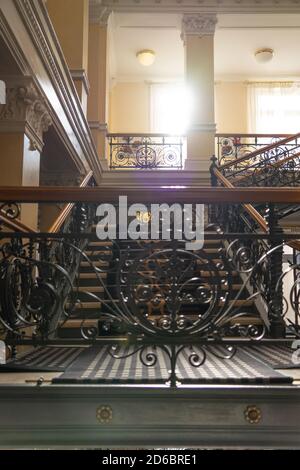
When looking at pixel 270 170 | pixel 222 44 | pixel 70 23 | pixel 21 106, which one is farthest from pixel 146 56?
pixel 21 106

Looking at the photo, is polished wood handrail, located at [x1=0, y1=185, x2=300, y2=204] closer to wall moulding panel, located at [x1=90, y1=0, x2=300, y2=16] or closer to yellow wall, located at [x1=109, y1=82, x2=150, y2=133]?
wall moulding panel, located at [x1=90, y1=0, x2=300, y2=16]

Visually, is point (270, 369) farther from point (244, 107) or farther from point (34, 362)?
point (244, 107)

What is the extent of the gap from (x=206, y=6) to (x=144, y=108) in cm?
419

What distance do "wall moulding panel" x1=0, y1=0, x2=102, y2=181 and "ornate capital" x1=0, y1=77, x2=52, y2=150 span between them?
135 mm

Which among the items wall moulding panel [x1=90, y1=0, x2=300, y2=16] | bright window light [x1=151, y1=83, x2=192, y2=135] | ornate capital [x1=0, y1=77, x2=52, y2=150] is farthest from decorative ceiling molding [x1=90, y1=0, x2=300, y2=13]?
ornate capital [x1=0, y1=77, x2=52, y2=150]

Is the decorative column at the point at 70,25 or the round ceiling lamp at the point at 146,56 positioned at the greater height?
the round ceiling lamp at the point at 146,56

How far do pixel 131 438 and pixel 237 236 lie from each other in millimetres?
1146

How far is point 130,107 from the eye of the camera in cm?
1398

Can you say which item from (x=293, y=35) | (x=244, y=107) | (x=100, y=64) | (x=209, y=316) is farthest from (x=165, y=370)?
(x=244, y=107)

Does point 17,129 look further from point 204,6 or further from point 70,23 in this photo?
point 204,6

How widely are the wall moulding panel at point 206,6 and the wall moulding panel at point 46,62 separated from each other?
15.1ft

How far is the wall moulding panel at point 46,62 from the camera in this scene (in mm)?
3861

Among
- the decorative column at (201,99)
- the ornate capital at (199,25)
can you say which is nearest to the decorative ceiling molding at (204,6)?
the ornate capital at (199,25)

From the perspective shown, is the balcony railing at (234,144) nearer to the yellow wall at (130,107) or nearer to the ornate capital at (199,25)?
the ornate capital at (199,25)
